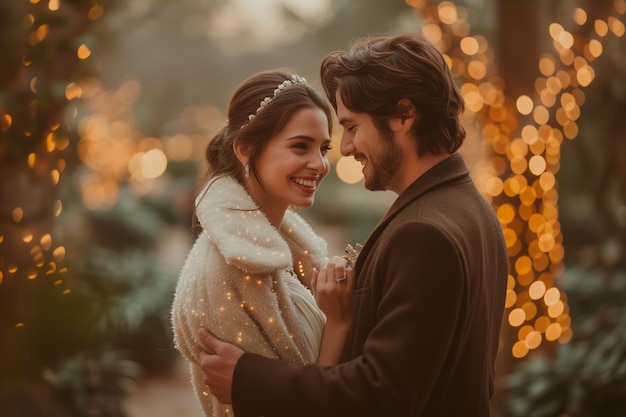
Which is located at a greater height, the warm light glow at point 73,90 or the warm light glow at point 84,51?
the warm light glow at point 84,51

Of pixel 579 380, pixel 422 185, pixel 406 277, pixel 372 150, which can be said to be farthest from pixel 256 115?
pixel 579 380

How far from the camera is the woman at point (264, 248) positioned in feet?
7.27

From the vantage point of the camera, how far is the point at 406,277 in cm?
180

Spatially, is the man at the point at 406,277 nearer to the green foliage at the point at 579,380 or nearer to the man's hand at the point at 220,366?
the man's hand at the point at 220,366

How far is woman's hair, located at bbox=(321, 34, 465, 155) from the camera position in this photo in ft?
6.75

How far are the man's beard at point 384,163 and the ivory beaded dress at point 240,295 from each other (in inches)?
14.8

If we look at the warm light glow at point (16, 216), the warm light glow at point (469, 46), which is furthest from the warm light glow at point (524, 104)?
the warm light glow at point (16, 216)

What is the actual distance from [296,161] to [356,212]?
1311 centimetres

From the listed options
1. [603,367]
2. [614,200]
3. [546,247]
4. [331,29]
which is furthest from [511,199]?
[331,29]

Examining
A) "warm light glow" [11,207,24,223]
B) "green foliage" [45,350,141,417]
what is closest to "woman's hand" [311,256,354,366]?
"warm light glow" [11,207,24,223]

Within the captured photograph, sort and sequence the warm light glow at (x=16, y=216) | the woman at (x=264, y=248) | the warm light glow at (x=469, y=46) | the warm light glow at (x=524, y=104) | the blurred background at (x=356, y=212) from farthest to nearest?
the warm light glow at (x=469, y=46), the warm light glow at (x=524, y=104), the woman at (x=264, y=248), the warm light glow at (x=16, y=216), the blurred background at (x=356, y=212)

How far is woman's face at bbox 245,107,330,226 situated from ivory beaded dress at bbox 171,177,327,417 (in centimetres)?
12

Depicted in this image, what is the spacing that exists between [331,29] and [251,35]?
26.9ft

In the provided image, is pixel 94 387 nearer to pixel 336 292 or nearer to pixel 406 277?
pixel 336 292
